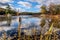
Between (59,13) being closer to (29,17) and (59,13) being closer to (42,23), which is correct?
(42,23)

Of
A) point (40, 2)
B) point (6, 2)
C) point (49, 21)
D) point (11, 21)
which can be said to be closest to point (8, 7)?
point (6, 2)

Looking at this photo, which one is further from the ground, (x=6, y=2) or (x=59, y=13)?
(x=6, y=2)

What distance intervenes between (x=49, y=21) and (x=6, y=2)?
2.16ft

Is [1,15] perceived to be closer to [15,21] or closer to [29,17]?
[15,21]

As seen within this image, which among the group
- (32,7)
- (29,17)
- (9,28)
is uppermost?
(32,7)

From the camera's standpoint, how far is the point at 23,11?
1.90 meters

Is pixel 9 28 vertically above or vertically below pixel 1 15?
below

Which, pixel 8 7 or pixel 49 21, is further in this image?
pixel 8 7

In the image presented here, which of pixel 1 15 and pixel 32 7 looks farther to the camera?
pixel 32 7

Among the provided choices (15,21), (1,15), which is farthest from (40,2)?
(1,15)

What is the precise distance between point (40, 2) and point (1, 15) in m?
0.59

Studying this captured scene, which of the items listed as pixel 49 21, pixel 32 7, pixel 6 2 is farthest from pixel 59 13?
pixel 6 2

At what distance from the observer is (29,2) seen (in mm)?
1942

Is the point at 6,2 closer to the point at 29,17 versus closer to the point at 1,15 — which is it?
the point at 1,15
